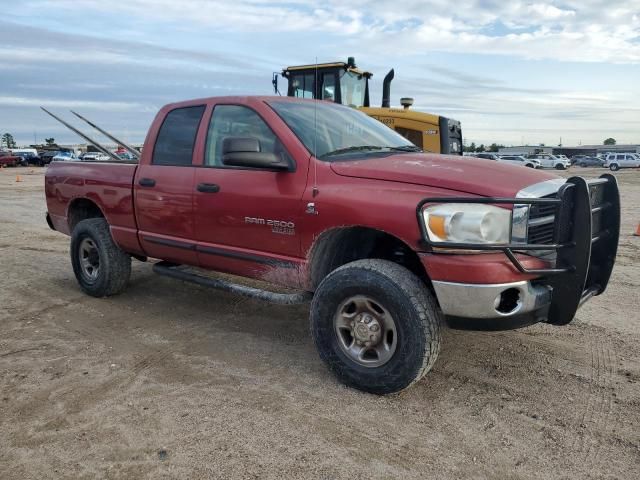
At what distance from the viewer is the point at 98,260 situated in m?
5.76

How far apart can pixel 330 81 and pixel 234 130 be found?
22.6 ft

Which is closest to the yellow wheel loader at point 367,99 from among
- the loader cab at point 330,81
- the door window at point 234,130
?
the loader cab at point 330,81

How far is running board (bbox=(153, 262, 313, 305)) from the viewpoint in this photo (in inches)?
159

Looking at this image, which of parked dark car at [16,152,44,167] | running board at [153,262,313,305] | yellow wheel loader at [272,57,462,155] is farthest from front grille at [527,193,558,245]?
parked dark car at [16,152,44,167]

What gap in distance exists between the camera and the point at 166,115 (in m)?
5.07

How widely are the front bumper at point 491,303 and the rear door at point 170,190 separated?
235 centimetres

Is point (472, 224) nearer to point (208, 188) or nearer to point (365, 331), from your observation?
point (365, 331)

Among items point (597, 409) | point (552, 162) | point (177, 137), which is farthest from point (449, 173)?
point (552, 162)

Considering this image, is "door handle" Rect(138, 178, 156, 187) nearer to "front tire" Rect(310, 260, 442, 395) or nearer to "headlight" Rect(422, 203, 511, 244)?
"front tire" Rect(310, 260, 442, 395)

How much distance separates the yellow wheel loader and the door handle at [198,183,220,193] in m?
5.73

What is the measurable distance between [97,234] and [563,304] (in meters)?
4.38

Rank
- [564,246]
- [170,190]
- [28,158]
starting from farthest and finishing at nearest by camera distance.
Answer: [28,158]
[170,190]
[564,246]

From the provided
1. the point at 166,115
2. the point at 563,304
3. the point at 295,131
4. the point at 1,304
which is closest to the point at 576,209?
the point at 563,304

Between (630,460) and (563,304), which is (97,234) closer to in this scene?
(563,304)
